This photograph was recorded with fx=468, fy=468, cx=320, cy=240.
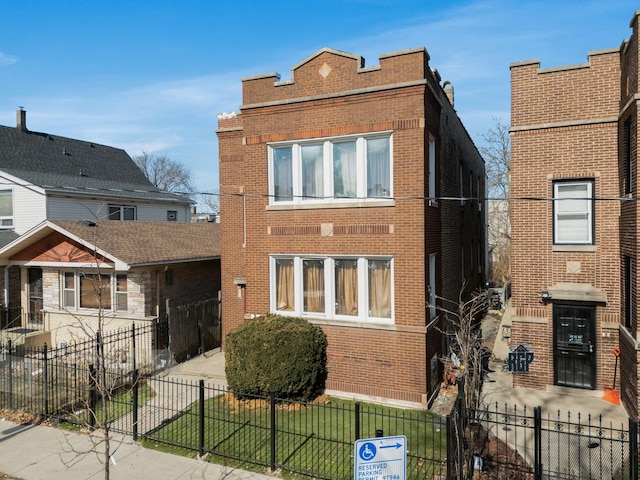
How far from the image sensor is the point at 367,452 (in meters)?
5.02

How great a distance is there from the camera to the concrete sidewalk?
7715 millimetres

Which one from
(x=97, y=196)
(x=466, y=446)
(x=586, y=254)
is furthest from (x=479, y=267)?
(x=97, y=196)

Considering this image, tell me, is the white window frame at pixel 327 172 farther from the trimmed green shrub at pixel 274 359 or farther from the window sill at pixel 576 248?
the window sill at pixel 576 248

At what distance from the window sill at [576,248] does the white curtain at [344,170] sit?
515 centimetres

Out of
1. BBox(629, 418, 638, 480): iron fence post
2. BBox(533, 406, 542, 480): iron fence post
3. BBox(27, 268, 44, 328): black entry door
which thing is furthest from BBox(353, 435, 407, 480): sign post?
BBox(27, 268, 44, 328): black entry door

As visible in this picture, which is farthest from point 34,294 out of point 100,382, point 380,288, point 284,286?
point 380,288

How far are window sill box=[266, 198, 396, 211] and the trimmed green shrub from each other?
2800mm

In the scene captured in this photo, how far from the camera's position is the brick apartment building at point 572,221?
10789 millimetres

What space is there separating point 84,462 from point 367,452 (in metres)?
5.88

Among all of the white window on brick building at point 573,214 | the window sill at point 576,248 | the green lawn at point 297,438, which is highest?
the white window on brick building at point 573,214

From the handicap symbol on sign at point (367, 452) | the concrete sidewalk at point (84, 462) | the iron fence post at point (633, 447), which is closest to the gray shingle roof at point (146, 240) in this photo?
the concrete sidewalk at point (84, 462)

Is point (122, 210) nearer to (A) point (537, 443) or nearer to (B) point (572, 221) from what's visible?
(B) point (572, 221)

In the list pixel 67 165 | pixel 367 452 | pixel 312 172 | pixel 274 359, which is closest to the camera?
pixel 367 452

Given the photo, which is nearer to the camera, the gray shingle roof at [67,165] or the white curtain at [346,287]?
the white curtain at [346,287]
